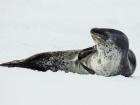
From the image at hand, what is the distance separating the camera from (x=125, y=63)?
737cm

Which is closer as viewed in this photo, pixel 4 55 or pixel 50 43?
pixel 4 55

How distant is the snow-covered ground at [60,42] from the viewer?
5953 millimetres

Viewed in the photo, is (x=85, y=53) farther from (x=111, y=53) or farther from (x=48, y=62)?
(x=48, y=62)

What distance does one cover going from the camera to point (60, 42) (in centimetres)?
1209

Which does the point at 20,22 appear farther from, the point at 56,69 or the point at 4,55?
the point at 56,69

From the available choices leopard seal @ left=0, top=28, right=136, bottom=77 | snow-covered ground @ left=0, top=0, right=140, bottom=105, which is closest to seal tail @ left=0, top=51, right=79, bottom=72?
leopard seal @ left=0, top=28, right=136, bottom=77

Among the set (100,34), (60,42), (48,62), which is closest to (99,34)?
(100,34)

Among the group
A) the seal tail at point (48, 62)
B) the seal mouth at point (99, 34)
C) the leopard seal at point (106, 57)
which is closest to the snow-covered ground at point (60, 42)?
the leopard seal at point (106, 57)

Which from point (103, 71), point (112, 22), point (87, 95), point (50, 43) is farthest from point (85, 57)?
point (112, 22)

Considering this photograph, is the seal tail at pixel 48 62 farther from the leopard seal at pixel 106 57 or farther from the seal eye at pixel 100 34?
the seal eye at pixel 100 34

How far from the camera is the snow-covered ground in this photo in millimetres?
5953

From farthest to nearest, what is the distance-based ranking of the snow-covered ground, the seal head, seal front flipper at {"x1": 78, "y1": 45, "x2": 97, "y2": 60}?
seal front flipper at {"x1": 78, "y1": 45, "x2": 97, "y2": 60} < the seal head < the snow-covered ground

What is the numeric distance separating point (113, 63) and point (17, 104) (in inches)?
73.1

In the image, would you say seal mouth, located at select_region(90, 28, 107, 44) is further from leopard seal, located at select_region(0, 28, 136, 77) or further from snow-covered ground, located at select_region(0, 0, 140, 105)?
snow-covered ground, located at select_region(0, 0, 140, 105)
